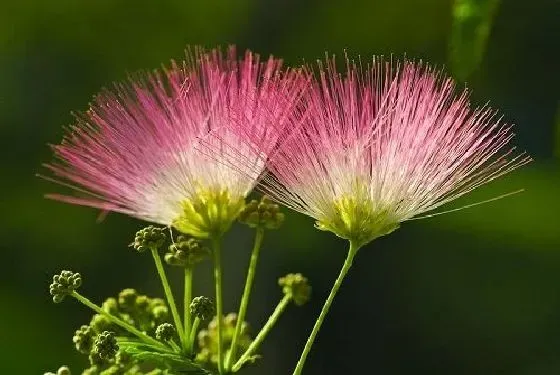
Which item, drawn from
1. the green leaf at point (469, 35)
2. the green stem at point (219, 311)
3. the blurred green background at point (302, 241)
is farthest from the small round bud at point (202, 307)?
the blurred green background at point (302, 241)

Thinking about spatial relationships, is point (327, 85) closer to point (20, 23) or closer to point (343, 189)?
point (343, 189)

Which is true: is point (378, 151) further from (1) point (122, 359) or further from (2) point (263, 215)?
(1) point (122, 359)

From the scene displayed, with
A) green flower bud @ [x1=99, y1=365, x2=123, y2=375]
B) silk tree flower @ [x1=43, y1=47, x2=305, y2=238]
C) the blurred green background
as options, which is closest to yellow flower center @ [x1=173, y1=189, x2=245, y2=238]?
silk tree flower @ [x1=43, y1=47, x2=305, y2=238]

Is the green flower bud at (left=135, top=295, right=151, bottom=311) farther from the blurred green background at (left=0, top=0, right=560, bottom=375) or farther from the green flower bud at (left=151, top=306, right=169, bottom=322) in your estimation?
the blurred green background at (left=0, top=0, right=560, bottom=375)

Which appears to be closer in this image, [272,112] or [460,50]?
[272,112]

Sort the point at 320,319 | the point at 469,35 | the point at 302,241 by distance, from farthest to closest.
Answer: the point at 302,241, the point at 469,35, the point at 320,319

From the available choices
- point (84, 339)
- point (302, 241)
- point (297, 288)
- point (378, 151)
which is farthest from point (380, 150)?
point (302, 241)

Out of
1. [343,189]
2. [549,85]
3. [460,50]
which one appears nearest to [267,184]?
[343,189]
